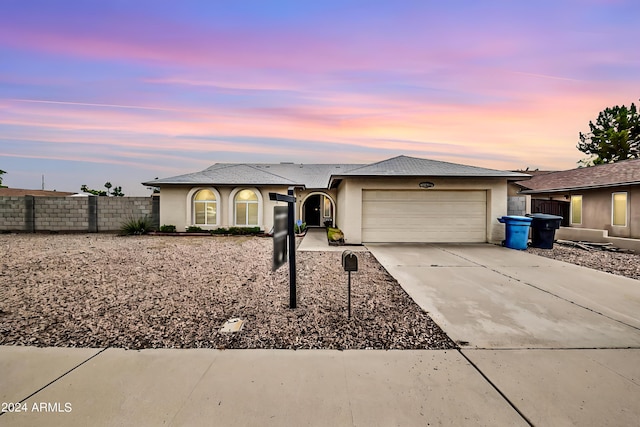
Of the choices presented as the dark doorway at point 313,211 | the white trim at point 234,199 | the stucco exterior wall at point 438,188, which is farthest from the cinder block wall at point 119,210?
the stucco exterior wall at point 438,188

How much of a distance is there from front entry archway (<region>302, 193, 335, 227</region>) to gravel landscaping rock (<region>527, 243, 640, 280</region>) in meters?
12.6

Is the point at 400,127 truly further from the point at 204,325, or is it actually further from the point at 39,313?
the point at 39,313

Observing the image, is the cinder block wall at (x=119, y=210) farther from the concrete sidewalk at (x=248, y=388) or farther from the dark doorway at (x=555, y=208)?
the dark doorway at (x=555, y=208)

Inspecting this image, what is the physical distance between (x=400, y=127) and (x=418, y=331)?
13460 mm

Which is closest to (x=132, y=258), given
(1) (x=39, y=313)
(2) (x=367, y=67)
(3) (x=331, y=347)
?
(1) (x=39, y=313)

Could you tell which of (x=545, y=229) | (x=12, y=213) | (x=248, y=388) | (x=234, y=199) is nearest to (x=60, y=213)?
(x=12, y=213)

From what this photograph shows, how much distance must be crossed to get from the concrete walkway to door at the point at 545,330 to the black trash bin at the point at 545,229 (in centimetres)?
327

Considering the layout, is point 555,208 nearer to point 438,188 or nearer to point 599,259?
point 599,259

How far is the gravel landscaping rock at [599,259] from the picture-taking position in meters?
6.62

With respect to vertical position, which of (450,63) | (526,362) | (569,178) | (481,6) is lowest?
(526,362)

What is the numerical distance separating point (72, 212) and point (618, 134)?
4127 centimetres

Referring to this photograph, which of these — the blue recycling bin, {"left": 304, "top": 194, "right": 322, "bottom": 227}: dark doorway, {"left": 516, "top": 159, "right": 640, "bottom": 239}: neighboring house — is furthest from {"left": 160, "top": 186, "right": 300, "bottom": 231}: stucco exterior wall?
{"left": 516, "top": 159, "right": 640, "bottom": 239}: neighboring house

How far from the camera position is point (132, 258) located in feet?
24.7

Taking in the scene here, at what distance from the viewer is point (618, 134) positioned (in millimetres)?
22359
